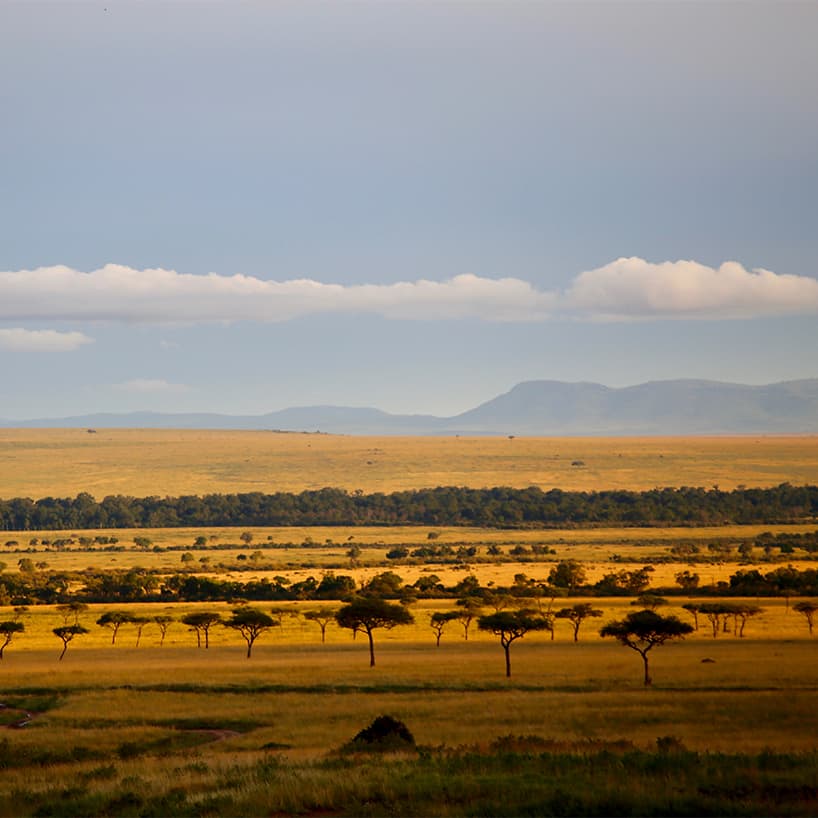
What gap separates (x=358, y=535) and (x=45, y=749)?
161 metres

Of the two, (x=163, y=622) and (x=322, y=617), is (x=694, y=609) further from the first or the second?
(x=163, y=622)

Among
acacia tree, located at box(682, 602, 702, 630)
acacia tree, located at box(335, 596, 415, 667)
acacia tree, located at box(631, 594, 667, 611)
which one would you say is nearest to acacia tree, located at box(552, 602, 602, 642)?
acacia tree, located at box(631, 594, 667, 611)

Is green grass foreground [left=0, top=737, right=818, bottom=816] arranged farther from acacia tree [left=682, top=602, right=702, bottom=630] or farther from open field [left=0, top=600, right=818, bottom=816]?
acacia tree [left=682, top=602, right=702, bottom=630]

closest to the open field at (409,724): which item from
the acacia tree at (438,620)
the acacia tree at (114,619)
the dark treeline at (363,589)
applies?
the acacia tree at (438,620)

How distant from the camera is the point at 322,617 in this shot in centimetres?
8175

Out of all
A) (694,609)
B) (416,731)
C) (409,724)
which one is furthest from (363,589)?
(416,731)

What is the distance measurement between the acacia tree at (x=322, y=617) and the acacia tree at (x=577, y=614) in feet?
53.1

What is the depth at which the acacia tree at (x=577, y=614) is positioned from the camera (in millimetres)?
73750

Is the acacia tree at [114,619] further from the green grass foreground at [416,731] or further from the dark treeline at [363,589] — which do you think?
the dark treeline at [363,589]

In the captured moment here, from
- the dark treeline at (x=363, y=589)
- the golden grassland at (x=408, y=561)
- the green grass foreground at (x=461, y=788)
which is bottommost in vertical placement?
the golden grassland at (x=408, y=561)

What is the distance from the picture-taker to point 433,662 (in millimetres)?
60219

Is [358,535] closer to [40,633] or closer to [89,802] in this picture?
[40,633]

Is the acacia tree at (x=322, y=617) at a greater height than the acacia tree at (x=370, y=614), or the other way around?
the acacia tree at (x=370, y=614)

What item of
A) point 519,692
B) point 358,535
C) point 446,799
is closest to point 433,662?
point 519,692
